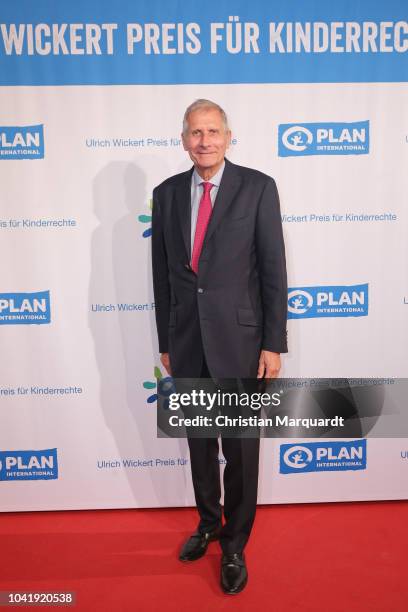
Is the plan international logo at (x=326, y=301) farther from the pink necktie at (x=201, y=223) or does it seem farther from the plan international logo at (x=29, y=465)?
the plan international logo at (x=29, y=465)

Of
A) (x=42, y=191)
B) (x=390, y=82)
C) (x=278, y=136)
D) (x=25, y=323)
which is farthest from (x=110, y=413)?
(x=390, y=82)

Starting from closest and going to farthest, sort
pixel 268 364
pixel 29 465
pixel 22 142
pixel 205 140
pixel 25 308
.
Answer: pixel 205 140 → pixel 268 364 → pixel 22 142 → pixel 25 308 → pixel 29 465

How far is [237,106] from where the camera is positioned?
267 centimetres

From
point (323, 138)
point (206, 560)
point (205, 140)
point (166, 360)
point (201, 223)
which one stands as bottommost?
point (206, 560)

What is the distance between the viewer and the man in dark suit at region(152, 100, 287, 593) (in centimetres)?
215

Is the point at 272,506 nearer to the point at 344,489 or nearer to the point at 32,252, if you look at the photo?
the point at 344,489

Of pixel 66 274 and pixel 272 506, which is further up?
pixel 66 274

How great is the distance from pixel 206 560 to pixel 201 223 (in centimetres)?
154

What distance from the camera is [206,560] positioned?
246 centimetres

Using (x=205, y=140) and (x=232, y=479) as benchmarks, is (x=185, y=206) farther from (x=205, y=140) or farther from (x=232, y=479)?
(x=232, y=479)

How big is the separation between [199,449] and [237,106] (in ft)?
5.53

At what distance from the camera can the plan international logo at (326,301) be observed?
2.82m

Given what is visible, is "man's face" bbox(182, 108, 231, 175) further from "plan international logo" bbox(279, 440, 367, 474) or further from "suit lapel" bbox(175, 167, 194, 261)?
"plan international logo" bbox(279, 440, 367, 474)

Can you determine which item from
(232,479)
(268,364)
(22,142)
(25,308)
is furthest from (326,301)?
(22,142)
